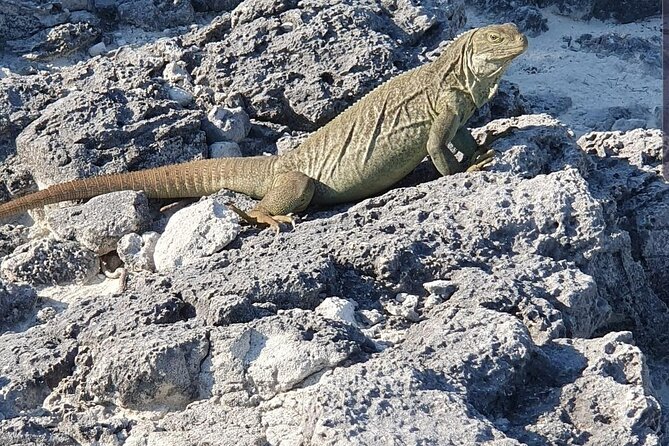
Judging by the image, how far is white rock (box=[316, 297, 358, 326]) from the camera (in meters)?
3.90

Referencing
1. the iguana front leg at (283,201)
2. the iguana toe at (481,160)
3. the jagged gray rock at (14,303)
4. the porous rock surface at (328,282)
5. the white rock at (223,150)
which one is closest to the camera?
the porous rock surface at (328,282)

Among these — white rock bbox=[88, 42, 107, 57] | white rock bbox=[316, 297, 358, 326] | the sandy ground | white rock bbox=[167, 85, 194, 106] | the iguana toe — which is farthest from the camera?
the sandy ground

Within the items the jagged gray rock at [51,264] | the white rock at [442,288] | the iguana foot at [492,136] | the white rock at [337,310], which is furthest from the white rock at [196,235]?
the iguana foot at [492,136]

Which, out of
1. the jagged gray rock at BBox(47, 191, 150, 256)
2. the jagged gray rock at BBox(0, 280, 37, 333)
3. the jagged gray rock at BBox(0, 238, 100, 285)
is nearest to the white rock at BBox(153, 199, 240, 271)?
the jagged gray rock at BBox(47, 191, 150, 256)

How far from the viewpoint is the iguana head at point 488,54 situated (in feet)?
16.4

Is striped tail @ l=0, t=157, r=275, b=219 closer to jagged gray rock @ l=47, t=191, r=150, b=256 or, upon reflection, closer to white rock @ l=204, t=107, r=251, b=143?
jagged gray rock @ l=47, t=191, r=150, b=256

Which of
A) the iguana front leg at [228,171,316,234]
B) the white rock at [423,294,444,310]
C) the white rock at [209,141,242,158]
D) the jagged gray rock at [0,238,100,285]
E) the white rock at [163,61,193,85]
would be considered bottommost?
the jagged gray rock at [0,238,100,285]

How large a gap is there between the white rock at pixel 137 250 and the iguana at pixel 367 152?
1.40 ft

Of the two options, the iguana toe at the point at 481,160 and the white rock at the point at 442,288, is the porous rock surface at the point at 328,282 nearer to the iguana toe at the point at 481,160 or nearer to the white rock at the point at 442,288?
the white rock at the point at 442,288

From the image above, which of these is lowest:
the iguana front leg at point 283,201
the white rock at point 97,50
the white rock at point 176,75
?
the iguana front leg at point 283,201

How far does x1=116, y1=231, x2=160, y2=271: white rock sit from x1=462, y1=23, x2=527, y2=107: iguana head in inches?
75.6

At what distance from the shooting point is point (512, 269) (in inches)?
165

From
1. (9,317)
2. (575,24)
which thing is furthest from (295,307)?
(575,24)

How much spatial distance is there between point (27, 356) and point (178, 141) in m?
2.07
